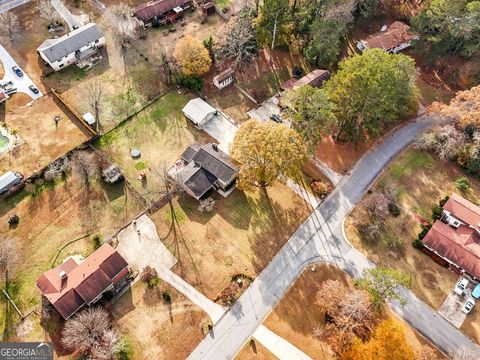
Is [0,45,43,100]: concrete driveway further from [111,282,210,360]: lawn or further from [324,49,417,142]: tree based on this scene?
[324,49,417,142]: tree

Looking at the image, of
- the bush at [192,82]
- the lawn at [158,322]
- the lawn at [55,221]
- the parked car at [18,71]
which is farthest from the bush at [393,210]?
the parked car at [18,71]

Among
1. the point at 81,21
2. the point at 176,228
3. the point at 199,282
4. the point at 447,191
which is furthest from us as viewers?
the point at 81,21

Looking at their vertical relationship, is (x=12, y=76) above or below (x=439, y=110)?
above

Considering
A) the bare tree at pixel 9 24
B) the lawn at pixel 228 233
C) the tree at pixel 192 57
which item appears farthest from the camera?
the bare tree at pixel 9 24

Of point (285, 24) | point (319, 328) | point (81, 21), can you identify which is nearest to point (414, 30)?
point (285, 24)

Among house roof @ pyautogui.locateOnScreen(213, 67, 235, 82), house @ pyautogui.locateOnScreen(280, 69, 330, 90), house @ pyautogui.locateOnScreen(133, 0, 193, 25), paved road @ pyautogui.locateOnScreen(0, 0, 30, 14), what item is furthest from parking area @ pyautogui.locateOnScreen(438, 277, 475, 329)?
paved road @ pyautogui.locateOnScreen(0, 0, 30, 14)

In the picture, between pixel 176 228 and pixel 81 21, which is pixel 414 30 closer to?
pixel 176 228

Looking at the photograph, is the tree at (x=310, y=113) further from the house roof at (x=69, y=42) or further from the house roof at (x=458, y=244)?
the house roof at (x=69, y=42)
